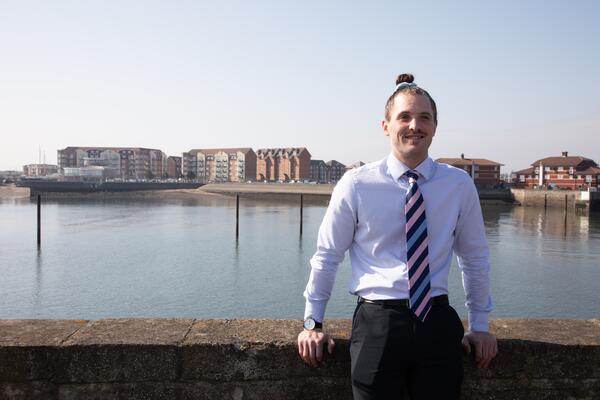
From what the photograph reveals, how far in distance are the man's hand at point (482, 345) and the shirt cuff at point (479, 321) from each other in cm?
3

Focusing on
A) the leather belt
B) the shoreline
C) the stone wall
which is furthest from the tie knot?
the shoreline

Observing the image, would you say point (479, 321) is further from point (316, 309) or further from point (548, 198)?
point (548, 198)

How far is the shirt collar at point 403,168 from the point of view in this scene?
261cm

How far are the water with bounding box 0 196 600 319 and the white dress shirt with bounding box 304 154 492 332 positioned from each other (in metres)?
13.8

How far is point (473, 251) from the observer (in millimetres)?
2676

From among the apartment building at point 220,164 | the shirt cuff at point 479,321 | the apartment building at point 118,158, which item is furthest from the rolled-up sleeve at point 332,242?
the apartment building at point 118,158

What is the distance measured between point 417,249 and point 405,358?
0.55 meters

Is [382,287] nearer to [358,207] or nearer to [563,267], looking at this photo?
[358,207]

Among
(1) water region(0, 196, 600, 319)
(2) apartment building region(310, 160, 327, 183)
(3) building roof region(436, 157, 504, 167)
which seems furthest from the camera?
(2) apartment building region(310, 160, 327, 183)

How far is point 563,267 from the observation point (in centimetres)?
2594

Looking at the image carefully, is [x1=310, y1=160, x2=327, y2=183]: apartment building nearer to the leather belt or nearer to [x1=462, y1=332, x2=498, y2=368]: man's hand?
[x1=462, y1=332, x2=498, y2=368]: man's hand

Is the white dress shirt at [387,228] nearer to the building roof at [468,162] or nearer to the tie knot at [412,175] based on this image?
the tie knot at [412,175]

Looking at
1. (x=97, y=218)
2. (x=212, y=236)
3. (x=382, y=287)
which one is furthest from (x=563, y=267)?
(x=97, y=218)

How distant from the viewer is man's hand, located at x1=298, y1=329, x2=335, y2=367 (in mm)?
2672
